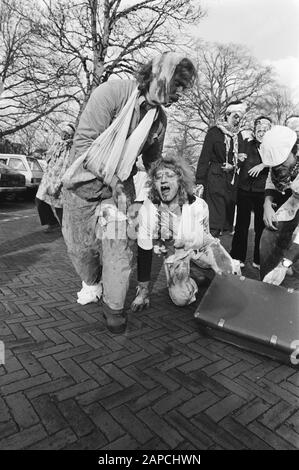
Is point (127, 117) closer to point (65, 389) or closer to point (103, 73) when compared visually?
point (65, 389)

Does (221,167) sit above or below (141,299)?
above

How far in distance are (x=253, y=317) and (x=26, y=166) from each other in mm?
11451

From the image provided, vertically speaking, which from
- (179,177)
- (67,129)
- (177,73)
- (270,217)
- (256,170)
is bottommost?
(270,217)

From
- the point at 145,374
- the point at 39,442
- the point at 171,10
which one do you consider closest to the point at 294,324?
the point at 145,374

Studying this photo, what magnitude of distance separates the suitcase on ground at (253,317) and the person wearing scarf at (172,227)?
53 centimetres

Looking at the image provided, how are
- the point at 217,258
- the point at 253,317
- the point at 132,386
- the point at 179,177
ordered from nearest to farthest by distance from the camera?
1. the point at 132,386
2. the point at 253,317
3. the point at 179,177
4. the point at 217,258

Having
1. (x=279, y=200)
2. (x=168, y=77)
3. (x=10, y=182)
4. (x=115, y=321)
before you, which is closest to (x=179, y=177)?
(x=168, y=77)

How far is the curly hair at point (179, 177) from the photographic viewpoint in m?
3.10

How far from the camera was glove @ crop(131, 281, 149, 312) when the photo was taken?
310 cm

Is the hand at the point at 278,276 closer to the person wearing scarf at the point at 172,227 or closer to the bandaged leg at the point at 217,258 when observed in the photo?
the bandaged leg at the point at 217,258

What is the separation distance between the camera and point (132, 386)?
2.05 metres

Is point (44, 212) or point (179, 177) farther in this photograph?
point (44, 212)

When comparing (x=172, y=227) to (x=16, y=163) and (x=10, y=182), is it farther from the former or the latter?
(x=16, y=163)

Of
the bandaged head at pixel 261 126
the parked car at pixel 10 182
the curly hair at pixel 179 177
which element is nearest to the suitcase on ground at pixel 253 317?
the curly hair at pixel 179 177
